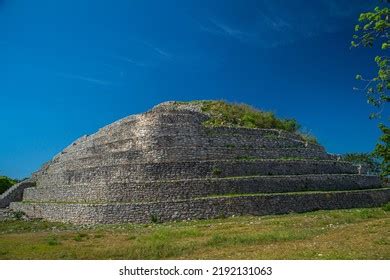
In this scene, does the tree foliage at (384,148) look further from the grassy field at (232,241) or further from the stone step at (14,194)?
the stone step at (14,194)

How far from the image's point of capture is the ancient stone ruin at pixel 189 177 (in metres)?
26.1

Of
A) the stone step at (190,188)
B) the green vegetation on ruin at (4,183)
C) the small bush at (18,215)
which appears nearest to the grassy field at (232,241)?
the stone step at (190,188)

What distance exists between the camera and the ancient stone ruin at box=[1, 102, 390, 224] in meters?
26.1

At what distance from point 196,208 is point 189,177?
3.38 metres

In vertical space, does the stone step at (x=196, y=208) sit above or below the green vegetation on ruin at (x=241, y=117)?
below

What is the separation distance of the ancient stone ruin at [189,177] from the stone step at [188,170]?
6cm

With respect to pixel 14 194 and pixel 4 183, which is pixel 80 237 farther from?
pixel 4 183

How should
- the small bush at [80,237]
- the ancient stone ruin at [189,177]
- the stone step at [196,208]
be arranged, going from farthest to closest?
the ancient stone ruin at [189,177]
the stone step at [196,208]
the small bush at [80,237]

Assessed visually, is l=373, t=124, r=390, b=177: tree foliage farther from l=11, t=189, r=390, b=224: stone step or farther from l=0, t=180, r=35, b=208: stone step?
l=0, t=180, r=35, b=208: stone step
